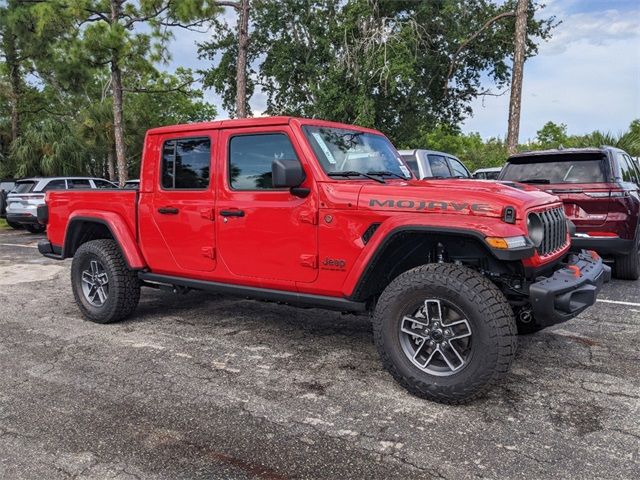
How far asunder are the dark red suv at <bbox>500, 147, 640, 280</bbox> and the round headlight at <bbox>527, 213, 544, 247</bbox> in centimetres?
328

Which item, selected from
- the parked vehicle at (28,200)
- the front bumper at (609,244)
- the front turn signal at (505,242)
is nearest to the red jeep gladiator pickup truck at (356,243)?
the front turn signal at (505,242)

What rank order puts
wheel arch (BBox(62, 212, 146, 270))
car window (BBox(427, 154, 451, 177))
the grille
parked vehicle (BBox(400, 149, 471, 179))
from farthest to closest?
car window (BBox(427, 154, 451, 177))
parked vehicle (BBox(400, 149, 471, 179))
wheel arch (BBox(62, 212, 146, 270))
the grille

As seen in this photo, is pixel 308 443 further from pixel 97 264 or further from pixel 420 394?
pixel 97 264

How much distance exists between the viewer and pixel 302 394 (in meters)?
3.35

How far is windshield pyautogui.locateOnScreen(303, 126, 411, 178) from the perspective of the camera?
3873 mm

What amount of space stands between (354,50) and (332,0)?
17.0 ft

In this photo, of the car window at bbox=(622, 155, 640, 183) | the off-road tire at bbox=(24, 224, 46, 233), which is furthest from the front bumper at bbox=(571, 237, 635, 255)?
the off-road tire at bbox=(24, 224, 46, 233)

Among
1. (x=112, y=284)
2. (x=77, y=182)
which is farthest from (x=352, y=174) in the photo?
(x=77, y=182)

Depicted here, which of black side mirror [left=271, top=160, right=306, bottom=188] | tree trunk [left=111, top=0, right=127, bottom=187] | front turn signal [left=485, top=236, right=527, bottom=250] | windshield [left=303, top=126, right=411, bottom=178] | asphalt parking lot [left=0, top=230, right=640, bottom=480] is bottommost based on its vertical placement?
asphalt parking lot [left=0, top=230, right=640, bottom=480]

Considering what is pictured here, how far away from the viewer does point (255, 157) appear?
4113 millimetres

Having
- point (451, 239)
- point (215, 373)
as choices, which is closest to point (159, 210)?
point (215, 373)

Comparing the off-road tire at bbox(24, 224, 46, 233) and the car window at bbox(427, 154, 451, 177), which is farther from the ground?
the car window at bbox(427, 154, 451, 177)

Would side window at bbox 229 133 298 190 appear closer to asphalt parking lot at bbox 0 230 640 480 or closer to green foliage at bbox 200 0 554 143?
asphalt parking lot at bbox 0 230 640 480

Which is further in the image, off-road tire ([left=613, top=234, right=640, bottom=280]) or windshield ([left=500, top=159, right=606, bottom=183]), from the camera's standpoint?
off-road tire ([left=613, top=234, right=640, bottom=280])
